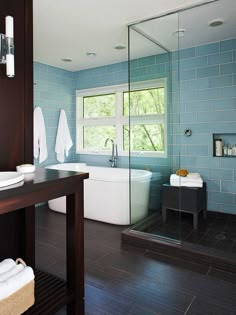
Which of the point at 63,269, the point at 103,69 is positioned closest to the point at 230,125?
the point at 103,69

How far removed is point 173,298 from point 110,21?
117 inches

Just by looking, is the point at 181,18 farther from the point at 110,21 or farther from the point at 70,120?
the point at 70,120

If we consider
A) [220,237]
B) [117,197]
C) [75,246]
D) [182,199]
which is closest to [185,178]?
[182,199]

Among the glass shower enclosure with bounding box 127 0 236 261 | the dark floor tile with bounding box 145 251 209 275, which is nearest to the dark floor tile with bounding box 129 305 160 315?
the dark floor tile with bounding box 145 251 209 275

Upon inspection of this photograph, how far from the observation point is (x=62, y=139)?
4914 millimetres

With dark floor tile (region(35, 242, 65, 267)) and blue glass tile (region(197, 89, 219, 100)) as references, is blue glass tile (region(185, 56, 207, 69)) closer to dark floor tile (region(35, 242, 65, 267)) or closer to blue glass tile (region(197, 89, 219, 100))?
blue glass tile (region(197, 89, 219, 100))

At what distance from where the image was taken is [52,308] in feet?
4.51

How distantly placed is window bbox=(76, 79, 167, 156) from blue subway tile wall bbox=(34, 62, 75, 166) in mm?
192

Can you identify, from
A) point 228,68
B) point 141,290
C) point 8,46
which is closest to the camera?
point 8,46

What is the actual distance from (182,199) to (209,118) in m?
1.35

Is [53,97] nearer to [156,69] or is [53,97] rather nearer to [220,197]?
[156,69]

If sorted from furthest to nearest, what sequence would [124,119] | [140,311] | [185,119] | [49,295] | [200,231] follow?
[124,119]
[185,119]
[200,231]
[140,311]
[49,295]

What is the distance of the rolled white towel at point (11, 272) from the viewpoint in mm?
1145

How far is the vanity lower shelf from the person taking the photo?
1.35m
